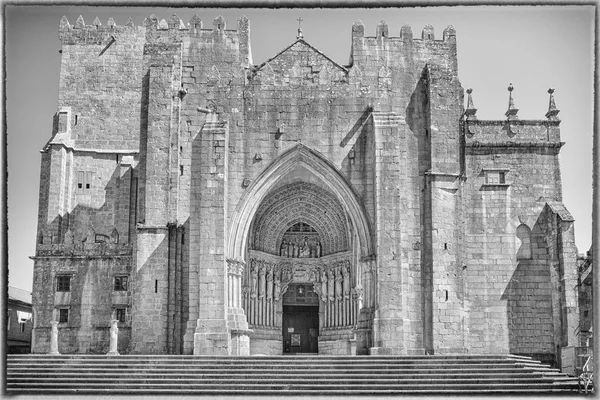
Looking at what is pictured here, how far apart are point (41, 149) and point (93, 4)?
92.0ft

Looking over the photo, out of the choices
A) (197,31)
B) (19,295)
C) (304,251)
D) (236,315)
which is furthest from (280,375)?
(19,295)

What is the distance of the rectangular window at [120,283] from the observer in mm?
30297

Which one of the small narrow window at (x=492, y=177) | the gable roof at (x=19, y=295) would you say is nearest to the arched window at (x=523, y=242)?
the small narrow window at (x=492, y=177)

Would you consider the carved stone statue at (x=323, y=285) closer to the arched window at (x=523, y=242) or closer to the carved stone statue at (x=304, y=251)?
the carved stone statue at (x=304, y=251)

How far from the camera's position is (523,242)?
97.9 ft

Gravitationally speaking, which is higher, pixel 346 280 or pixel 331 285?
pixel 346 280

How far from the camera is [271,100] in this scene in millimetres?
28453

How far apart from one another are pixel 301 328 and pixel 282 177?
6495mm

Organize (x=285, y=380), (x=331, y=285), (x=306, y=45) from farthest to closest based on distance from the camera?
(x=331, y=285) < (x=306, y=45) < (x=285, y=380)

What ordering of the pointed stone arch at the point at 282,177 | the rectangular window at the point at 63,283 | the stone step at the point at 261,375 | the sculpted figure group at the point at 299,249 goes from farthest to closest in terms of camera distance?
the sculpted figure group at the point at 299,249
the rectangular window at the point at 63,283
the pointed stone arch at the point at 282,177
the stone step at the point at 261,375

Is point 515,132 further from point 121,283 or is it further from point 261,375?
point 121,283

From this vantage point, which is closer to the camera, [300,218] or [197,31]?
[197,31]

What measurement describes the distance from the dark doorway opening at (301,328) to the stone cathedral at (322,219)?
0.24 feet

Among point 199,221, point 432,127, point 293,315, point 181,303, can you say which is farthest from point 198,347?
point 432,127
